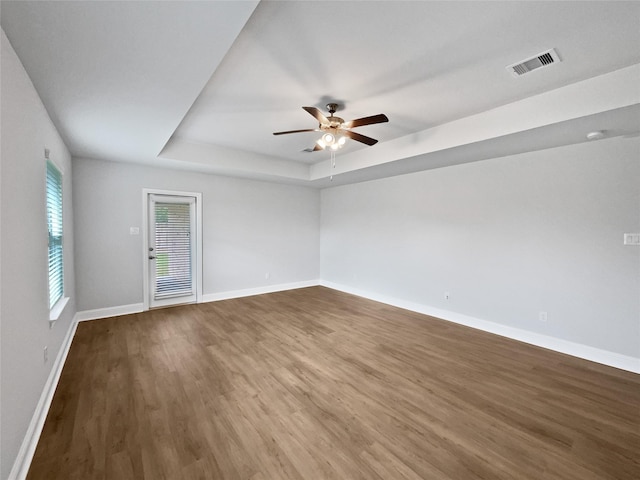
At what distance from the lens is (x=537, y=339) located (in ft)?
11.6

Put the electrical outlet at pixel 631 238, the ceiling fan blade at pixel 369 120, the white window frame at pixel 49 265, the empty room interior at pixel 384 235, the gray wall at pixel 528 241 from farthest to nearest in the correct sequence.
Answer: the gray wall at pixel 528 241 < the electrical outlet at pixel 631 238 < the ceiling fan blade at pixel 369 120 < the white window frame at pixel 49 265 < the empty room interior at pixel 384 235

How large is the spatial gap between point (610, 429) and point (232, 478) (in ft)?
9.10

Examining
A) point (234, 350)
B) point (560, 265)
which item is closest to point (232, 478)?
point (234, 350)

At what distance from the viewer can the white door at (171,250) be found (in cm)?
484

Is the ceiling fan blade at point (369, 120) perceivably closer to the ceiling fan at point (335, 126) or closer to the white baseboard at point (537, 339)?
the ceiling fan at point (335, 126)

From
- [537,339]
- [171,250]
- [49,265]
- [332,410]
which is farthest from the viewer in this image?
[171,250]

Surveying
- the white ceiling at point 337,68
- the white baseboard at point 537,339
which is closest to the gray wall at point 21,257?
the white ceiling at point 337,68

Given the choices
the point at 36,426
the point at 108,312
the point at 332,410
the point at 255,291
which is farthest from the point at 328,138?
the point at 108,312

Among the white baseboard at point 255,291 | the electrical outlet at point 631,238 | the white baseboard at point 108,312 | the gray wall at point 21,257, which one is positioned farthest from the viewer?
the white baseboard at point 255,291

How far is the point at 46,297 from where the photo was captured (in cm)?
231

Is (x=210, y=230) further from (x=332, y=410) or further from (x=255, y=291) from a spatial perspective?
(x=332, y=410)

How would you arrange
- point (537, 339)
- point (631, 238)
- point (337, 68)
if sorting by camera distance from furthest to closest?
point (537, 339), point (631, 238), point (337, 68)

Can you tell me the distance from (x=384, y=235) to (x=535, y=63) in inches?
143

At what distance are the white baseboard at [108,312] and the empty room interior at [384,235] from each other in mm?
31
